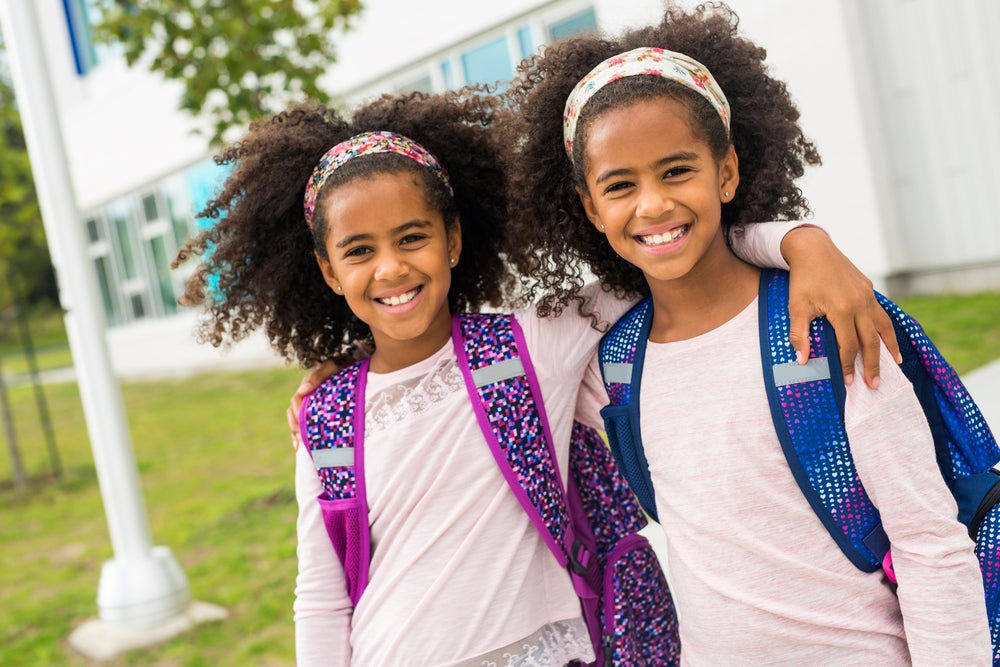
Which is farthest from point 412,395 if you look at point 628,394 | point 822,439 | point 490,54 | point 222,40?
point 490,54

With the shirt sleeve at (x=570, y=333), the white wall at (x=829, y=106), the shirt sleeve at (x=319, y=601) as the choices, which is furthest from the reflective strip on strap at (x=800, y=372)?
the white wall at (x=829, y=106)

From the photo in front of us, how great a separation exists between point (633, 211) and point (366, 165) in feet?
1.92

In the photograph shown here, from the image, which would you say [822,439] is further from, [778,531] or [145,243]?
[145,243]

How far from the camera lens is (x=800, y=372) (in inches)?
58.9

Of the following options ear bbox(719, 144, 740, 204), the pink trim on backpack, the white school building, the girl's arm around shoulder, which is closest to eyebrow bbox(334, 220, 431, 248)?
ear bbox(719, 144, 740, 204)

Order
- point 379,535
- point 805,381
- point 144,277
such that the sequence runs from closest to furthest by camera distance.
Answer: point 805,381
point 379,535
point 144,277

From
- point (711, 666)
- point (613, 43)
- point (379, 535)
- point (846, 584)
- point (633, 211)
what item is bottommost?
point (711, 666)

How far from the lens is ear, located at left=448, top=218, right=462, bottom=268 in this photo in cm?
199

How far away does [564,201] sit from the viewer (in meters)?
1.94

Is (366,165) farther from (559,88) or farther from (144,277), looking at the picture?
(144,277)

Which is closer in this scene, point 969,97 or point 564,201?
point 564,201

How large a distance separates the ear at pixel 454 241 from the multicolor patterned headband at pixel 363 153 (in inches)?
3.0

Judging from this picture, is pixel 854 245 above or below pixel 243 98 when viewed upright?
below

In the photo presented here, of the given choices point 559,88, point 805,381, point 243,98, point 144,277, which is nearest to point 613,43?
point 559,88
